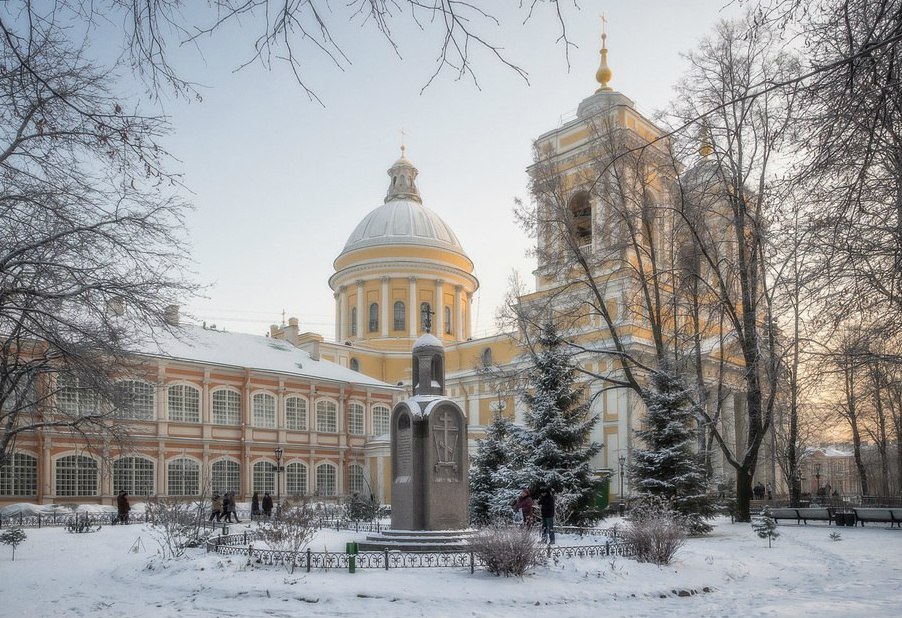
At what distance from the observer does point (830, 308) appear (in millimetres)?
12109

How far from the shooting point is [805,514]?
86.1 feet

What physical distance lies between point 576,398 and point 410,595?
45.5 feet

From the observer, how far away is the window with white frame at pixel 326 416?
1800 inches

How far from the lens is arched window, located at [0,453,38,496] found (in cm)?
3428

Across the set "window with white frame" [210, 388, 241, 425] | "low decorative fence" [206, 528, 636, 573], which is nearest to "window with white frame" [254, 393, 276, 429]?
"window with white frame" [210, 388, 241, 425]

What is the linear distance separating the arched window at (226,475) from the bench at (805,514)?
83.3 feet

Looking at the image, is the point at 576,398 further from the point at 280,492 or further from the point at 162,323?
the point at 280,492

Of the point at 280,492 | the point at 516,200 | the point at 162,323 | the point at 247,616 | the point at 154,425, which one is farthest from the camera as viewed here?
the point at 280,492

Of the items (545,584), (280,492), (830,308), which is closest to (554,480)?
(545,584)

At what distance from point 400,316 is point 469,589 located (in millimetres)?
49600

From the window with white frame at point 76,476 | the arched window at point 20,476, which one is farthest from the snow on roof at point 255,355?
the arched window at point 20,476

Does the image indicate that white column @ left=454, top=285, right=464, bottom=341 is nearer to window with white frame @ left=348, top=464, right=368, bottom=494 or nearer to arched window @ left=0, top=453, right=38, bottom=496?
window with white frame @ left=348, top=464, right=368, bottom=494

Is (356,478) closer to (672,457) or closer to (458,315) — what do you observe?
(458,315)

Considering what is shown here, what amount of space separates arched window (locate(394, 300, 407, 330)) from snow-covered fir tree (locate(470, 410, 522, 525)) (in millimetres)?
33802
